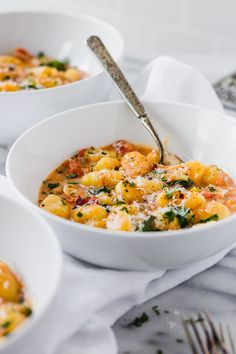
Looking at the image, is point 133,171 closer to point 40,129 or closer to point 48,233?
point 40,129

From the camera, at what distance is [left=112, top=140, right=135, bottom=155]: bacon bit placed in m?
2.60

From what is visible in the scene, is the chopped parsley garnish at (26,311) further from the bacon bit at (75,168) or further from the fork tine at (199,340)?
the bacon bit at (75,168)

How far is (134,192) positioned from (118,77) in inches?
28.8

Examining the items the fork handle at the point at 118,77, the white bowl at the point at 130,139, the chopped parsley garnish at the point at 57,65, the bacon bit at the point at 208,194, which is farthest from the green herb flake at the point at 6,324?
the chopped parsley garnish at the point at 57,65

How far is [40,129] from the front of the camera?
2.47m

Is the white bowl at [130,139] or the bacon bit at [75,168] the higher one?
→ the white bowl at [130,139]

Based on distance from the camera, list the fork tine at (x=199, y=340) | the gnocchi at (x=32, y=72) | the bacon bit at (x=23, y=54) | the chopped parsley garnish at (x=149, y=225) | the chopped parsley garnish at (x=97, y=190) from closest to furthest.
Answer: the fork tine at (x=199, y=340)
the chopped parsley garnish at (x=149, y=225)
the chopped parsley garnish at (x=97, y=190)
the gnocchi at (x=32, y=72)
the bacon bit at (x=23, y=54)

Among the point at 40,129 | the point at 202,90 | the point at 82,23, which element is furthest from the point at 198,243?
the point at 82,23

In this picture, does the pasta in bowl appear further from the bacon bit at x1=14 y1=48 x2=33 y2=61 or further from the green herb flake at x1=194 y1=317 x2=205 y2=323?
the bacon bit at x1=14 y1=48 x2=33 y2=61

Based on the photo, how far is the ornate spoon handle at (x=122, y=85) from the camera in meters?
2.60

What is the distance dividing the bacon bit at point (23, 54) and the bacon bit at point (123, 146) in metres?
1.06

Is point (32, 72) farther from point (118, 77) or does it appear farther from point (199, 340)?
point (199, 340)

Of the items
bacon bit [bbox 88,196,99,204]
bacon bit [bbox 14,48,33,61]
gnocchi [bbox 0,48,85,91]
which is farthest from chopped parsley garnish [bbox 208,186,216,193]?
bacon bit [bbox 14,48,33,61]

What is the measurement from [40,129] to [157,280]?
797mm
